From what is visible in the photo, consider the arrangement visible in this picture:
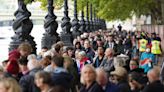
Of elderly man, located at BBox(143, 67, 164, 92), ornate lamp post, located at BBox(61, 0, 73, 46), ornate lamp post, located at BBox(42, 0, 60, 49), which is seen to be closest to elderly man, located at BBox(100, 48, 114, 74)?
elderly man, located at BBox(143, 67, 164, 92)

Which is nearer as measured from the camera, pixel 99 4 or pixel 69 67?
pixel 69 67

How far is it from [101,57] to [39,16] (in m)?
90.5

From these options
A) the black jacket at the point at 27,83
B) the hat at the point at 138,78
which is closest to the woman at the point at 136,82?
the hat at the point at 138,78

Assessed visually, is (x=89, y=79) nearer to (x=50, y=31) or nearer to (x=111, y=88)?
(x=111, y=88)

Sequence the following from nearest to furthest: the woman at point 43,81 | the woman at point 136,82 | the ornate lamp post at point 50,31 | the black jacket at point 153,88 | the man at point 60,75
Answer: the woman at point 43,81 → the black jacket at point 153,88 → the man at point 60,75 → the woman at point 136,82 → the ornate lamp post at point 50,31

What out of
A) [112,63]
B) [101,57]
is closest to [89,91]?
[112,63]

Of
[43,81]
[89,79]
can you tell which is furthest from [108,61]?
[43,81]

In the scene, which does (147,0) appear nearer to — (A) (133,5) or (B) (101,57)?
(A) (133,5)

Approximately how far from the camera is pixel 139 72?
1053cm

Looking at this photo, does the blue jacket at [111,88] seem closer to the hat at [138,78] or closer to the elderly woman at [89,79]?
the elderly woman at [89,79]

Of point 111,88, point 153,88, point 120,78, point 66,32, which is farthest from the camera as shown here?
point 66,32

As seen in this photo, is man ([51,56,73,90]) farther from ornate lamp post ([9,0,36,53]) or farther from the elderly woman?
ornate lamp post ([9,0,36,53])

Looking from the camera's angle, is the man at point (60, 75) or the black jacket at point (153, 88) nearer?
the black jacket at point (153, 88)

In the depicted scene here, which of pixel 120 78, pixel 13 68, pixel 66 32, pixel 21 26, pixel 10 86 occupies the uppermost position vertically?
pixel 21 26
